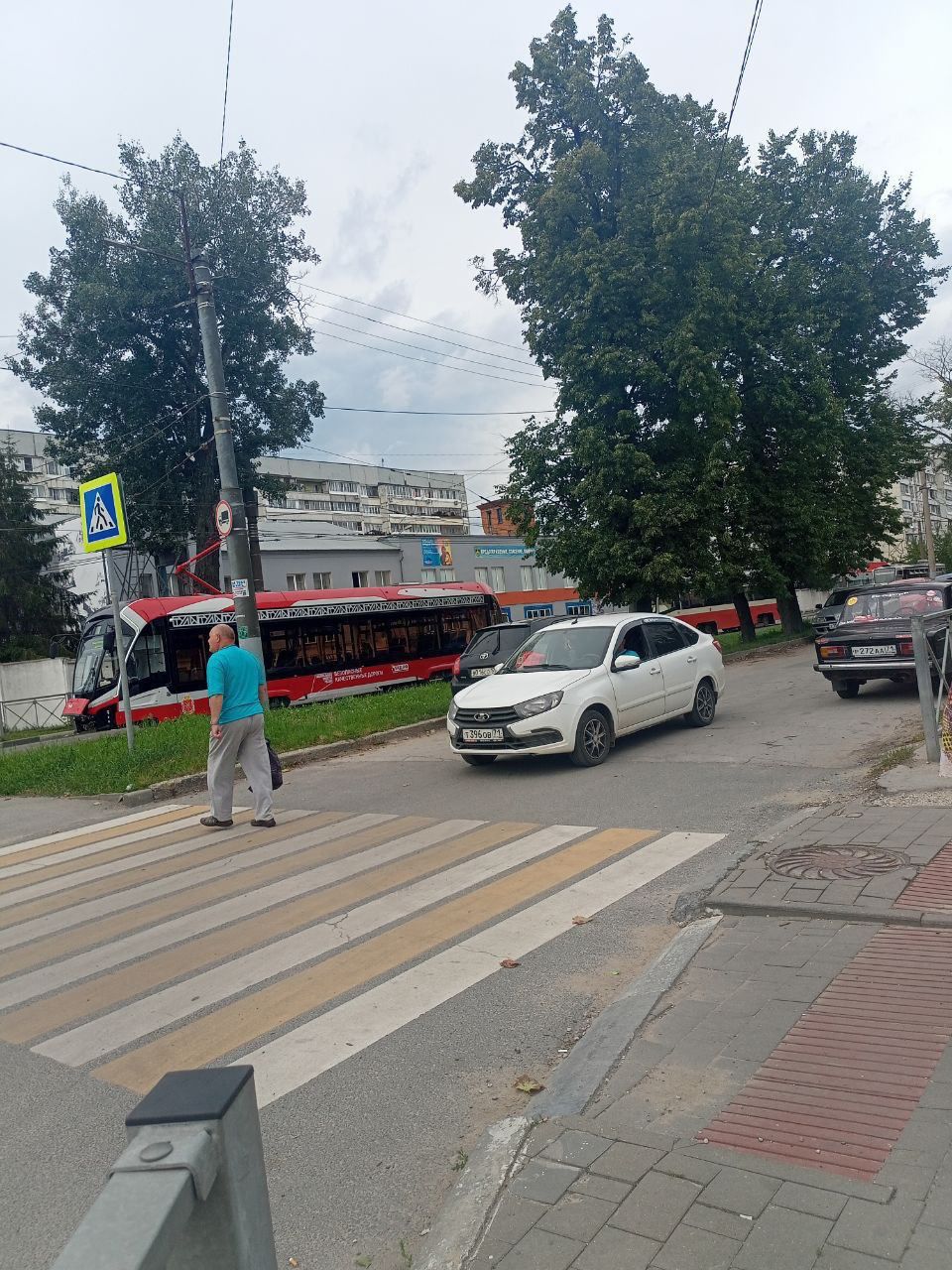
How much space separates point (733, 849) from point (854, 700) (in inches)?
339

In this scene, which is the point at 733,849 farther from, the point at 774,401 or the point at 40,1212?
the point at 774,401

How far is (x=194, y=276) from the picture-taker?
1522cm

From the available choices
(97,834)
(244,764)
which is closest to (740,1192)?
(244,764)

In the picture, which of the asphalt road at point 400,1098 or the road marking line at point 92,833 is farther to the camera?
the road marking line at point 92,833

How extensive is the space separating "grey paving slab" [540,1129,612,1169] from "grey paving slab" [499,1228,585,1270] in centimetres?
33

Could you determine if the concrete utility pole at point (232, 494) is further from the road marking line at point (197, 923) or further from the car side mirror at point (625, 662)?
the road marking line at point (197, 923)

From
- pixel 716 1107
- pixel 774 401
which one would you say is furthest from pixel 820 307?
pixel 716 1107

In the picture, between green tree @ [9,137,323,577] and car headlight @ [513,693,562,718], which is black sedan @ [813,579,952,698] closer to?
car headlight @ [513,693,562,718]

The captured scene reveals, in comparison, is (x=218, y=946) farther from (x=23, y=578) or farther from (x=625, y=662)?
(x=23, y=578)

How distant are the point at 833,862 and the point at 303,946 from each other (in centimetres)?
319

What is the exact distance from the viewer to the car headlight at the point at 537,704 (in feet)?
34.6

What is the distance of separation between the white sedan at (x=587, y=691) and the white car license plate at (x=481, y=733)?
1cm

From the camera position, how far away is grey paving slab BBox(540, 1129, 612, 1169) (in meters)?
2.94

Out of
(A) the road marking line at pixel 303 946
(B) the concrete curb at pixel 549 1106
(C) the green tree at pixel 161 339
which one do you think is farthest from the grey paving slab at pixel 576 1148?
(C) the green tree at pixel 161 339
